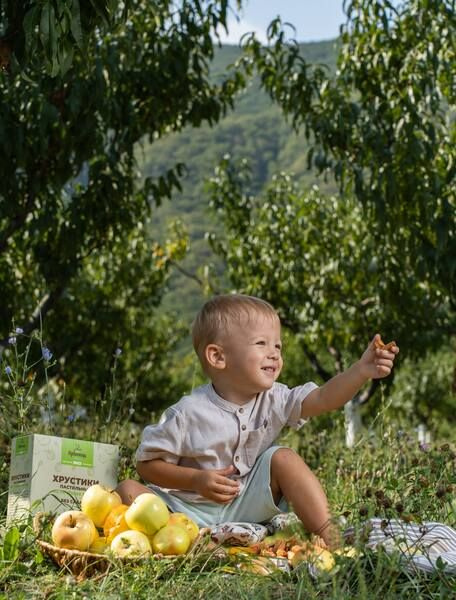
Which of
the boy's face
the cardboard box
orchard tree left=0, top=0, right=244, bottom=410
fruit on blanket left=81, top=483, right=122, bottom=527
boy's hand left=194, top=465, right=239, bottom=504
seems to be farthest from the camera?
orchard tree left=0, top=0, right=244, bottom=410

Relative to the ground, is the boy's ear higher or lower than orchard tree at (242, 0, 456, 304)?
lower

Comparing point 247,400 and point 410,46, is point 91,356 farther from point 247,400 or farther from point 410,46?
point 247,400

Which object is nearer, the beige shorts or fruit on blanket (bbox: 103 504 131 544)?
fruit on blanket (bbox: 103 504 131 544)

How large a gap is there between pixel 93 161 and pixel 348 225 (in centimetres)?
552

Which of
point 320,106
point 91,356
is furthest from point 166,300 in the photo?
point 320,106

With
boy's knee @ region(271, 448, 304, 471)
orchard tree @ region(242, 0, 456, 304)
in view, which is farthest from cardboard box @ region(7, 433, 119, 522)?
orchard tree @ region(242, 0, 456, 304)

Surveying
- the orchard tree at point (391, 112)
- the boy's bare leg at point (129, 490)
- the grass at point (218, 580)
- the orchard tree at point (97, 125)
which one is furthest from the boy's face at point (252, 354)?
the orchard tree at point (391, 112)

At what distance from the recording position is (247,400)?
11.9 feet

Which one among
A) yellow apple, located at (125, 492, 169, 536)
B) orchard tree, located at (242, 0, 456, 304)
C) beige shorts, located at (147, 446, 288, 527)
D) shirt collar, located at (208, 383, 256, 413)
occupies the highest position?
orchard tree, located at (242, 0, 456, 304)

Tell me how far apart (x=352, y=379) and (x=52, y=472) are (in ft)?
3.75

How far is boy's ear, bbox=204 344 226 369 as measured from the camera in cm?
359

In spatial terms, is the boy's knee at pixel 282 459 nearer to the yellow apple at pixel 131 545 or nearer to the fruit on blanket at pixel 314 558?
the fruit on blanket at pixel 314 558

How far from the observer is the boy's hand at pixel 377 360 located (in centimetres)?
335

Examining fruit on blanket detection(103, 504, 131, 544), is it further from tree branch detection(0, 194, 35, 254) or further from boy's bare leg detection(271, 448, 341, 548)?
tree branch detection(0, 194, 35, 254)
